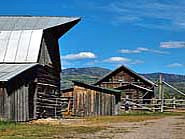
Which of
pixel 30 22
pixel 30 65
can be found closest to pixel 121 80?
pixel 30 22

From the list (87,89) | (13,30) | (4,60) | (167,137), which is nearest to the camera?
(167,137)

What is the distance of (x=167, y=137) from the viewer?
70.5 feet

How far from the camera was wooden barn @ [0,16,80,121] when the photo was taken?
33344 millimetres

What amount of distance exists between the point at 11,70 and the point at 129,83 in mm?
30463

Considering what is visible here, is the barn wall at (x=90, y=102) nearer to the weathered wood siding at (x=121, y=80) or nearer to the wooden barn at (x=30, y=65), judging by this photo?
the wooden barn at (x=30, y=65)

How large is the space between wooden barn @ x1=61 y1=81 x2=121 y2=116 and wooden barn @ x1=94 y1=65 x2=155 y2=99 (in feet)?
45.0

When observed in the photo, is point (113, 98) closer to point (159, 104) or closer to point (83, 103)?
point (83, 103)

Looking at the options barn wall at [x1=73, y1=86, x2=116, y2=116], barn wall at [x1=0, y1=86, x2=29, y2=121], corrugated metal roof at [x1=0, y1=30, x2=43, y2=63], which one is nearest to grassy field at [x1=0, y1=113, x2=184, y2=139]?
barn wall at [x1=0, y1=86, x2=29, y2=121]

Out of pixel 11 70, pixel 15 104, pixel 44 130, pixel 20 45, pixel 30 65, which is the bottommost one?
pixel 44 130

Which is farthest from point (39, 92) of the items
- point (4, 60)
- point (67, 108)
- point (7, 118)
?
point (67, 108)

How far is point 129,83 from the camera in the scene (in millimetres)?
62844

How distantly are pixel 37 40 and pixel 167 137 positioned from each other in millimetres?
19488

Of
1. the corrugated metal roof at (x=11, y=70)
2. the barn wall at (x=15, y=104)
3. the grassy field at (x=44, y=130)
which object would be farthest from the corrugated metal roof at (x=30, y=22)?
the grassy field at (x=44, y=130)

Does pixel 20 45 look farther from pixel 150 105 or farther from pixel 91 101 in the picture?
pixel 150 105
